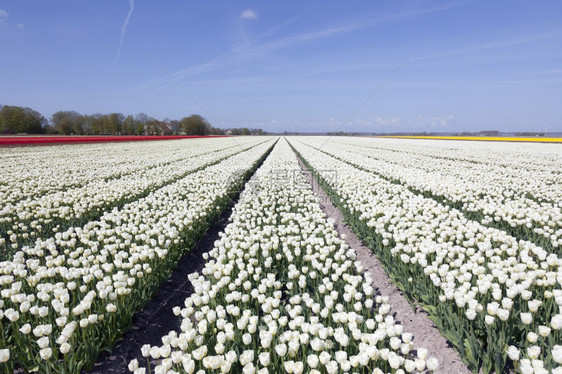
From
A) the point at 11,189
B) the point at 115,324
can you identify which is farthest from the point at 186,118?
the point at 115,324

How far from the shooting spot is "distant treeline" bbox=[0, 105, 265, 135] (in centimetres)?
7012

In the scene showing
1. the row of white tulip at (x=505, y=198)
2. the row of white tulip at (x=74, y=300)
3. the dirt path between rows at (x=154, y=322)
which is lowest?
the dirt path between rows at (x=154, y=322)

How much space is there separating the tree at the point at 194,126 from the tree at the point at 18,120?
40500 millimetres

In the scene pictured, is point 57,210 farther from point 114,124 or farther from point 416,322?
point 114,124

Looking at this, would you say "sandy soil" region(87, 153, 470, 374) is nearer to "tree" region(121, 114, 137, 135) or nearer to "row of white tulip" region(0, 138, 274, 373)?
"row of white tulip" region(0, 138, 274, 373)

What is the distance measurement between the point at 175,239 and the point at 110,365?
2479 mm

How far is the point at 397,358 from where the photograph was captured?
94.5 inches

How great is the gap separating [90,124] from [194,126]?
29.9 metres

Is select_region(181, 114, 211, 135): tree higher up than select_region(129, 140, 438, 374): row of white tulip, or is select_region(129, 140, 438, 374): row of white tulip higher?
select_region(181, 114, 211, 135): tree

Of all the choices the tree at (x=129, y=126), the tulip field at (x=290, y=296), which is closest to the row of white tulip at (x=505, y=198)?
the tulip field at (x=290, y=296)

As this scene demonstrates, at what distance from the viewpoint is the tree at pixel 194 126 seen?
105 m

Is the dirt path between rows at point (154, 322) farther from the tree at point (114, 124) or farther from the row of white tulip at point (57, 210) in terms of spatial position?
the tree at point (114, 124)

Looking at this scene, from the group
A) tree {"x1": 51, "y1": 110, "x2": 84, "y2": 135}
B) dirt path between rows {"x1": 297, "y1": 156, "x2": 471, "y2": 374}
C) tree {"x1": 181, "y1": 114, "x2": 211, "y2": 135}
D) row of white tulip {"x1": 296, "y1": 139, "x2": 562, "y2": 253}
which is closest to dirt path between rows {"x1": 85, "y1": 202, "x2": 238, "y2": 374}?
dirt path between rows {"x1": 297, "y1": 156, "x2": 471, "y2": 374}

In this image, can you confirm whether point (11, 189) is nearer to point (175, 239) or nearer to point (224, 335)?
point (175, 239)
